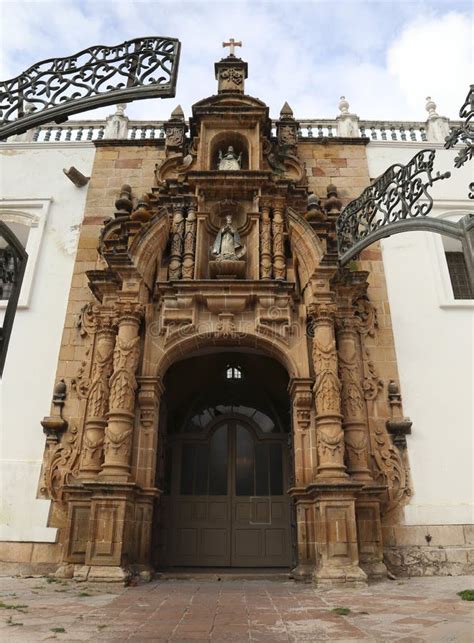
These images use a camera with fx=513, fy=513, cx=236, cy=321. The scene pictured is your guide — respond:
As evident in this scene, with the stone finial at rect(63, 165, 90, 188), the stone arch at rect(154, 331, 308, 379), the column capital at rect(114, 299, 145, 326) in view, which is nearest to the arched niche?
the stone finial at rect(63, 165, 90, 188)

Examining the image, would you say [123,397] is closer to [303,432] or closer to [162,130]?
[303,432]

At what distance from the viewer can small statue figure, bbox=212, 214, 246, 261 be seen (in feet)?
30.6

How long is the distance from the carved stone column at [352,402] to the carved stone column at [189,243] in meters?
2.81

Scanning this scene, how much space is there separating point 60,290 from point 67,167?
3.34 m

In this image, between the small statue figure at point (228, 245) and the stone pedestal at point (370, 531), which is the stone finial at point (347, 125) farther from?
the stone pedestal at point (370, 531)

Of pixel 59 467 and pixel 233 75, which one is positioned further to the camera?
pixel 233 75

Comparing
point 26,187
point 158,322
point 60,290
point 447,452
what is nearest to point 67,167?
point 26,187

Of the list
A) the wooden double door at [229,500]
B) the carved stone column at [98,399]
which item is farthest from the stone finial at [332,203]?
the carved stone column at [98,399]

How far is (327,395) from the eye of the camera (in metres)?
7.82

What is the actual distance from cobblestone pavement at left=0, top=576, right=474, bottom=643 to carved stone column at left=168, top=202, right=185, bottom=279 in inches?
198

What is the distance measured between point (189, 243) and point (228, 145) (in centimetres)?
308

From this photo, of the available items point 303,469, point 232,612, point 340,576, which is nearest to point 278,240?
point 303,469

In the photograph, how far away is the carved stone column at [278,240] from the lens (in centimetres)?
917

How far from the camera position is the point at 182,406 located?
411 inches
